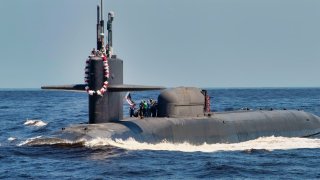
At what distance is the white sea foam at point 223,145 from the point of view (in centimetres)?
2667

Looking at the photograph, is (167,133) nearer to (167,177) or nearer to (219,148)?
(219,148)

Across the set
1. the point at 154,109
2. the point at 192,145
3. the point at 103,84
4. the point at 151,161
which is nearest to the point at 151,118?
the point at 154,109

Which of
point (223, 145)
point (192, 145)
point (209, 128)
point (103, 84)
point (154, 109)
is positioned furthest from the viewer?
point (154, 109)

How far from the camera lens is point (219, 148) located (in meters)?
29.6

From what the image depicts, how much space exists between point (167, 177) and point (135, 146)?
20.5 feet

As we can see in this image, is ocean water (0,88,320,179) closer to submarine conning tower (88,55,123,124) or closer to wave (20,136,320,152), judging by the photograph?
wave (20,136,320,152)

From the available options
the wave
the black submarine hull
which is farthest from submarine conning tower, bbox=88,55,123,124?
the wave

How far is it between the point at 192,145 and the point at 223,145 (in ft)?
6.17

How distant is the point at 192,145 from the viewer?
29984mm

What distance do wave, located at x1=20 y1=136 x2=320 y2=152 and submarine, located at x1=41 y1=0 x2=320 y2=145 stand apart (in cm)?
29

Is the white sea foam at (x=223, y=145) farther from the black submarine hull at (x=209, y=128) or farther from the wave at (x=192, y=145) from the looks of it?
the black submarine hull at (x=209, y=128)

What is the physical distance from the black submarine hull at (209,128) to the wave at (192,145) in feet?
0.82

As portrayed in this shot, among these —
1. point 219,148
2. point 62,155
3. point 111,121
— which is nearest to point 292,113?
point 219,148

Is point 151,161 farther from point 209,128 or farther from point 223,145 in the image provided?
point 209,128
